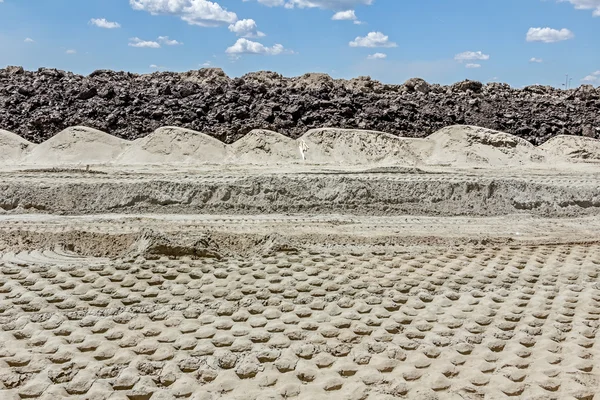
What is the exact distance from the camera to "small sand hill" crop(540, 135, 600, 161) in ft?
49.5

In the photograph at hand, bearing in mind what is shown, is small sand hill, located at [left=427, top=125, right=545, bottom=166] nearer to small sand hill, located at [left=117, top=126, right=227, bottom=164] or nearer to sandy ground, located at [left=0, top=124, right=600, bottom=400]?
sandy ground, located at [left=0, top=124, right=600, bottom=400]

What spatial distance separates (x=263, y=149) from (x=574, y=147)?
869cm

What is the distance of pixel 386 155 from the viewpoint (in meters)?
14.1

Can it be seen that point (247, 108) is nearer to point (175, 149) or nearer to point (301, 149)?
point (301, 149)

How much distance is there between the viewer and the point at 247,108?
15797 mm

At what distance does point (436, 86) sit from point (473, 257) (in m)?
12.7

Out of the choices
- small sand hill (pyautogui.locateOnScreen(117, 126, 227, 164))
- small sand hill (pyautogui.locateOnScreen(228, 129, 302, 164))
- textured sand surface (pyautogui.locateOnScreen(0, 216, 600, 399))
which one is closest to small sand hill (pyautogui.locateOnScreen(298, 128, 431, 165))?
small sand hill (pyautogui.locateOnScreen(228, 129, 302, 164))

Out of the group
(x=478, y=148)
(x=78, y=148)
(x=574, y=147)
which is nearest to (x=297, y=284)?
(x=78, y=148)

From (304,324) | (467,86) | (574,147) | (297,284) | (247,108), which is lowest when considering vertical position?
(304,324)

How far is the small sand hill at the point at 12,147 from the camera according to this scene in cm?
1351

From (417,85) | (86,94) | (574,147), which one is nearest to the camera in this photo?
(574,147)

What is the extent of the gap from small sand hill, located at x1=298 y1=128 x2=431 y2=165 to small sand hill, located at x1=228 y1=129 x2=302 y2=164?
35cm

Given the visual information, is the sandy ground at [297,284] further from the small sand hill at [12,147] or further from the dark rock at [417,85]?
the dark rock at [417,85]

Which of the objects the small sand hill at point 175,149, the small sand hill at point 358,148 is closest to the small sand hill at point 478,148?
the small sand hill at point 358,148
